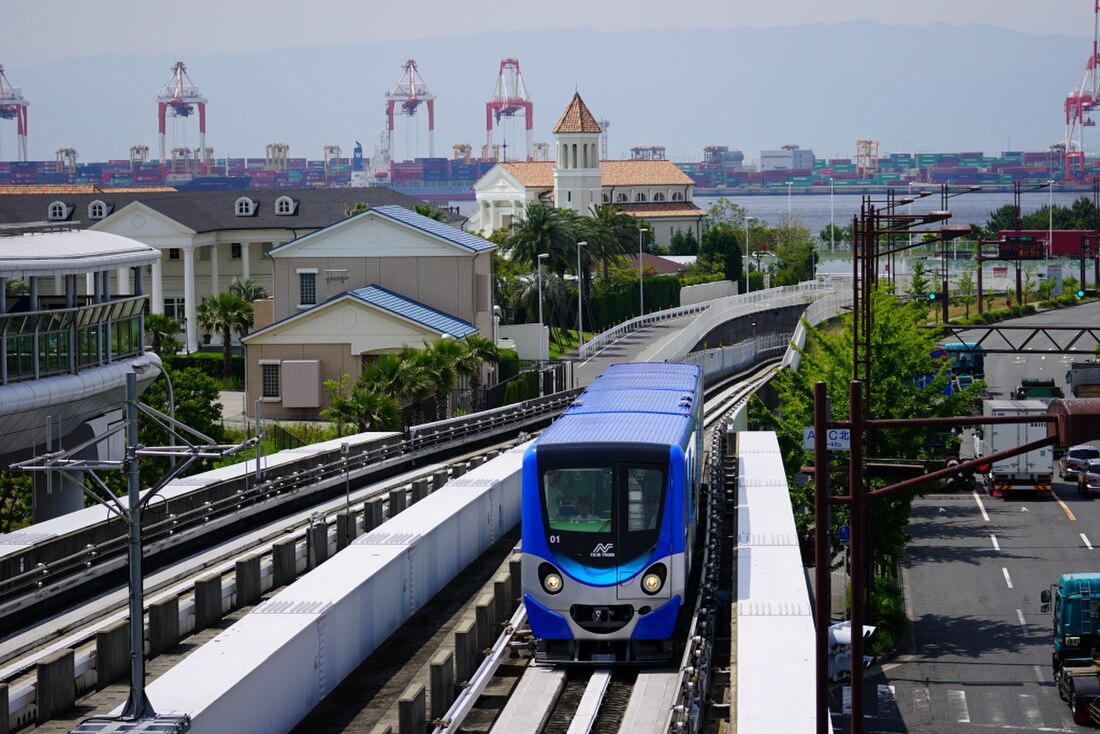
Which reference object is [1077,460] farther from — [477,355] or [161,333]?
[161,333]

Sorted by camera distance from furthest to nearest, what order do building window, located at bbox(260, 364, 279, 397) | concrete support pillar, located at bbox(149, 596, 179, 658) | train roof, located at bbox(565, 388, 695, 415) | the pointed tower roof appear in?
the pointed tower roof < building window, located at bbox(260, 364, 279, 397) < train roof, located at bbox(565, 388, 695, 415) < concrete support pillar, located at bbox(149, 596, 179, 658)

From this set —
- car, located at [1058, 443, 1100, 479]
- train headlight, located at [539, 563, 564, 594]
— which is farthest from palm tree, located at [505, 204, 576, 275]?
train headlight, located at [539, 563, 564, 594]

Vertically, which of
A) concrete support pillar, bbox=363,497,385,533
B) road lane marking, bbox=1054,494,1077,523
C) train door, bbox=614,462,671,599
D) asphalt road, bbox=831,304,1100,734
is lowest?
asphalt road, bbox=831,304,1100,734

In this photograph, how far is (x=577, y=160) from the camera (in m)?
154

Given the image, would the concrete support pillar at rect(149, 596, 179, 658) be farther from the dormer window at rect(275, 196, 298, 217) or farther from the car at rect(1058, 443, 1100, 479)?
the dormer window at rect(275, 196, 298, 217)

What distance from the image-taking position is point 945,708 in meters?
34.3

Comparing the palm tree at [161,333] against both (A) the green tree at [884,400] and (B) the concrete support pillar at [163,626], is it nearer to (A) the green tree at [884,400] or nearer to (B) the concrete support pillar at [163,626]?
(A) the green tree at [884,400]

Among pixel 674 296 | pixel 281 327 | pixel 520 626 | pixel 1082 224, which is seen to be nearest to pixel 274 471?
pixel 520 626

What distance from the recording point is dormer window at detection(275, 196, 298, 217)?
101 metres

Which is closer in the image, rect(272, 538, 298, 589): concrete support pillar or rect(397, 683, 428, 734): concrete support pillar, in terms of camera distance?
rect(397, 683, 428, 734): concrete support pillar

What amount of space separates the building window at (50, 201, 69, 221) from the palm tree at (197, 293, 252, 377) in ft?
66.5

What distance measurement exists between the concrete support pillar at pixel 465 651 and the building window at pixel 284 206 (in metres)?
82.0

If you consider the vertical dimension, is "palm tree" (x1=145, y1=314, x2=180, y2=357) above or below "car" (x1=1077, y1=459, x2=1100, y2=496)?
above

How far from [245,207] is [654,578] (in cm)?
8215
